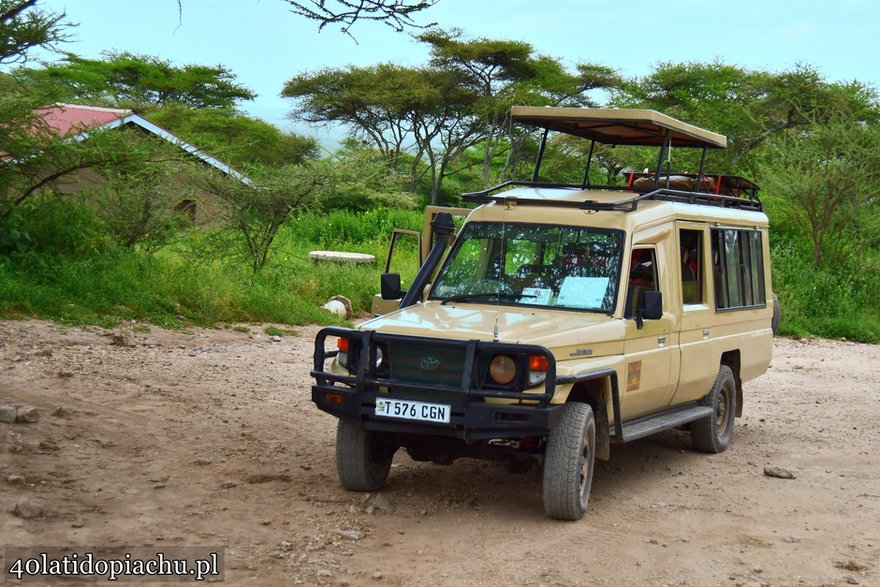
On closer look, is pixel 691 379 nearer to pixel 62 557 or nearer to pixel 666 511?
pixel 666 511

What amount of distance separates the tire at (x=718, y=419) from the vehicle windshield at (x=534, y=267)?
6.91 feet

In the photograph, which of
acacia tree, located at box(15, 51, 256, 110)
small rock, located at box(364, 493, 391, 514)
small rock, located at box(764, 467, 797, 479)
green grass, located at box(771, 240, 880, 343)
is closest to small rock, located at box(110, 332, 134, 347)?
small rock, located at box(364, 493, 391, 514)

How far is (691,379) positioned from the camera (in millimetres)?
8188

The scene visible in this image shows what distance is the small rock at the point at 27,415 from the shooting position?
24.1 ft

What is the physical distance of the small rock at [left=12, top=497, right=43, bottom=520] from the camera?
18.1 feet

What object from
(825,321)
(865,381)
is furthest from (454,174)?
(865,381)

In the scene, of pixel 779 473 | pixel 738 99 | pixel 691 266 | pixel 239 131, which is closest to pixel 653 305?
pixel 691 266

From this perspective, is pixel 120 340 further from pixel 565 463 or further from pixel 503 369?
pixel 565 463

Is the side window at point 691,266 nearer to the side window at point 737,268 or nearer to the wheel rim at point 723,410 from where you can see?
the side window at point 737,268

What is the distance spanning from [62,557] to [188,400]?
4209mm

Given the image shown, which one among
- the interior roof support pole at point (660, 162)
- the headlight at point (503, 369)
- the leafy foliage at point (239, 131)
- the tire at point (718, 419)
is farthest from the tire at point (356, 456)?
the leafy foliage at point (239, 131)

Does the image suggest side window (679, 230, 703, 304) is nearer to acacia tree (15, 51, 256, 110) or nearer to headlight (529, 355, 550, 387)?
headlight (529, 355, 550, 387)

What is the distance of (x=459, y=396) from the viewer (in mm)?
6070

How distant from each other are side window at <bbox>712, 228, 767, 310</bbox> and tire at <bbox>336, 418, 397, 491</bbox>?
335 centimetres
